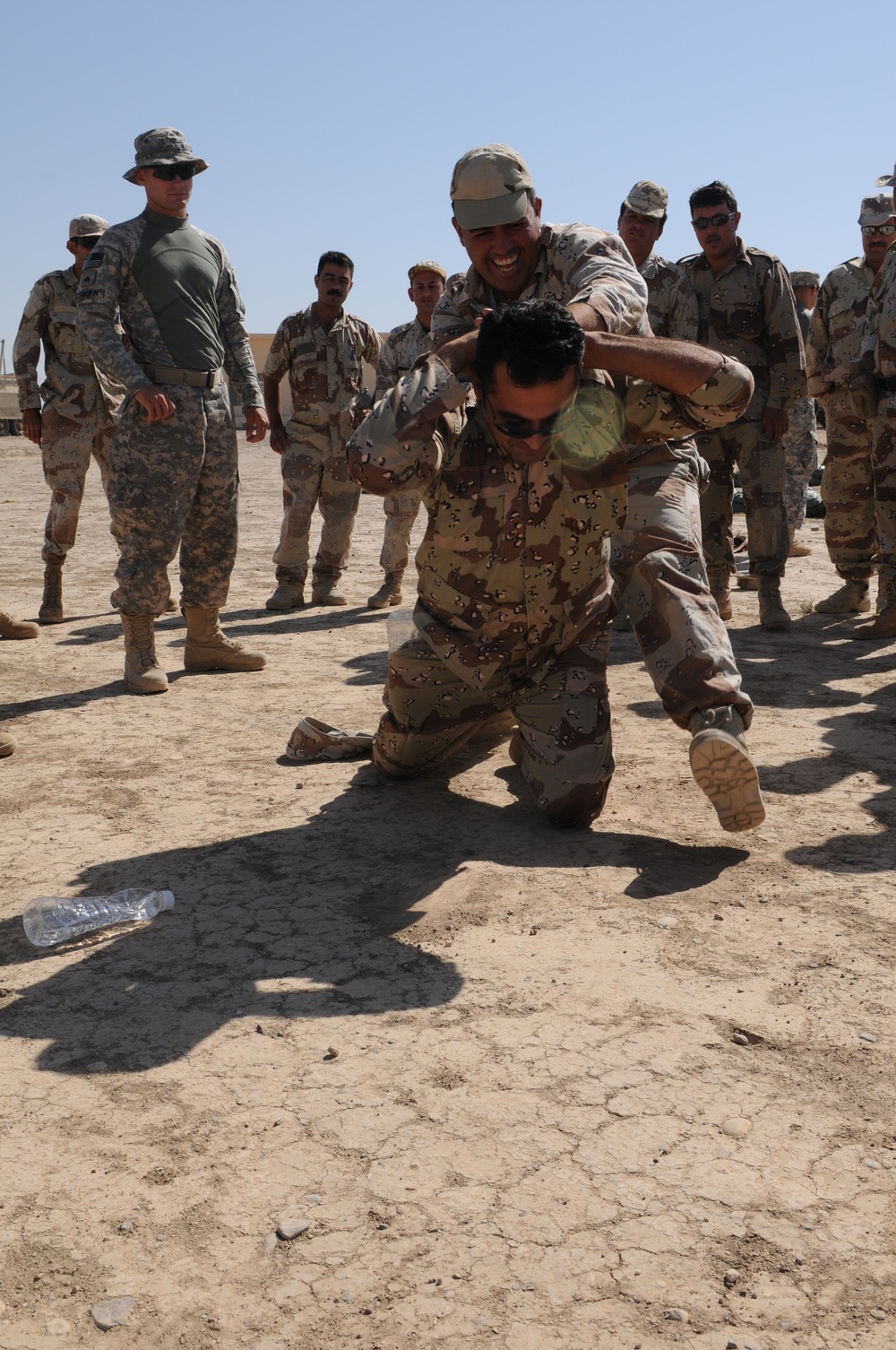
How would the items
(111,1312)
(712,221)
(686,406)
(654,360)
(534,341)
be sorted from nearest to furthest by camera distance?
(111,1312)
(534,341)
(654,360)
(686,406)
(712,221)

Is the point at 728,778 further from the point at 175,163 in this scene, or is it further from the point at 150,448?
the point at 175,163

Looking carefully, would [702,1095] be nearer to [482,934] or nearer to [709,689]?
[482,934]

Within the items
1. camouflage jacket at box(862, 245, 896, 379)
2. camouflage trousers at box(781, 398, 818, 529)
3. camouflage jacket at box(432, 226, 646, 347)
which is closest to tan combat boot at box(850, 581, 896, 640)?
camouflage jacket at box(862, 245, 896, 379)

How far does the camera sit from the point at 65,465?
7.38 metres

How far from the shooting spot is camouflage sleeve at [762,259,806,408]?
21.4ft

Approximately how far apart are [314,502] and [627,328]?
15.6 feet

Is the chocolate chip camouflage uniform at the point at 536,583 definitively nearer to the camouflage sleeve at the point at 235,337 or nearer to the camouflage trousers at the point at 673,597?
the camouflage trousers at the point at 673,597

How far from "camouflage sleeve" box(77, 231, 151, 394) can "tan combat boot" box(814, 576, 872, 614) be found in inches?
164

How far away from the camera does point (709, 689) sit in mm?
3395

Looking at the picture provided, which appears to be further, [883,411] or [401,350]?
[401,350]

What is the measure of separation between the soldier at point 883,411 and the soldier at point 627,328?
261cm

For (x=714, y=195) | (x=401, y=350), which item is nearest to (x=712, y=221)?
(x=714, y=195)

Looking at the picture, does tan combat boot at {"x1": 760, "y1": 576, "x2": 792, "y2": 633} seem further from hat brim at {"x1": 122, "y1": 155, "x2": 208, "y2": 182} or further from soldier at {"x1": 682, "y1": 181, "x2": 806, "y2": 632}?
hat brim at {"x1": 122, "y1": 155, "x2": 208, "y2": 182}

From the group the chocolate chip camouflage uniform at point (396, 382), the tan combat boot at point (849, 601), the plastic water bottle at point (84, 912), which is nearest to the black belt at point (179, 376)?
the chocolate chip camouflage uniform at point (396, 382)
